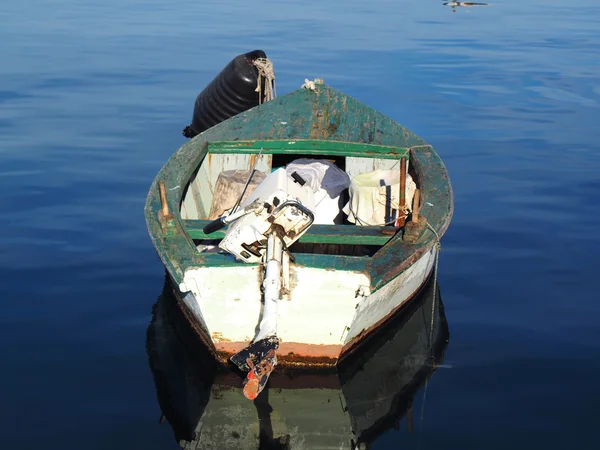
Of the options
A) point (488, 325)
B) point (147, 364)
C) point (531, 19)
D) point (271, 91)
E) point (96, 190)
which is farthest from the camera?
point (531, 19)

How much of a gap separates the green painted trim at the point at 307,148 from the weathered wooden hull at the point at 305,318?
2.67m

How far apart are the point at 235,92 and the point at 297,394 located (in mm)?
7032

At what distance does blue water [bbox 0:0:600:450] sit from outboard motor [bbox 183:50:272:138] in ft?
4.00

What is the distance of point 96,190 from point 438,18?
21601mm

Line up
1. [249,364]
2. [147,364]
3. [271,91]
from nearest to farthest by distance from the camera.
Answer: [249,364] → [147,364] → [271,91]

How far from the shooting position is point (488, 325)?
7.82m

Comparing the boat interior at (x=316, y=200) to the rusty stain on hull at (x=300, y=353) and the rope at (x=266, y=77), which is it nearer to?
the rusty stain on hull at (x=300, y=353)

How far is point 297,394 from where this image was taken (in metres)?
6.53

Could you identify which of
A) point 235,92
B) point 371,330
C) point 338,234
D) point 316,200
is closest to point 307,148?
point 316,200

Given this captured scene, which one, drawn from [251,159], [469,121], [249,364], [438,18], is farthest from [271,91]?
[438,18]

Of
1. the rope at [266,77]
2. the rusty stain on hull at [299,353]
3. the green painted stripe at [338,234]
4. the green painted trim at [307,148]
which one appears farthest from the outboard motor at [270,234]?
the rope at [266,77]

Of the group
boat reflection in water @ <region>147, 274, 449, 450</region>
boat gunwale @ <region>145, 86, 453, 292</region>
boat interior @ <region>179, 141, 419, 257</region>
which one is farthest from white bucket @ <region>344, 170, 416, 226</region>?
boat reflection in water @ <region>147, 274, 449, 450</region>

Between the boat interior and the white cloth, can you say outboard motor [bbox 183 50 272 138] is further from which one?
the white cloth

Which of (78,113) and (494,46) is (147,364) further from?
(494,46)
